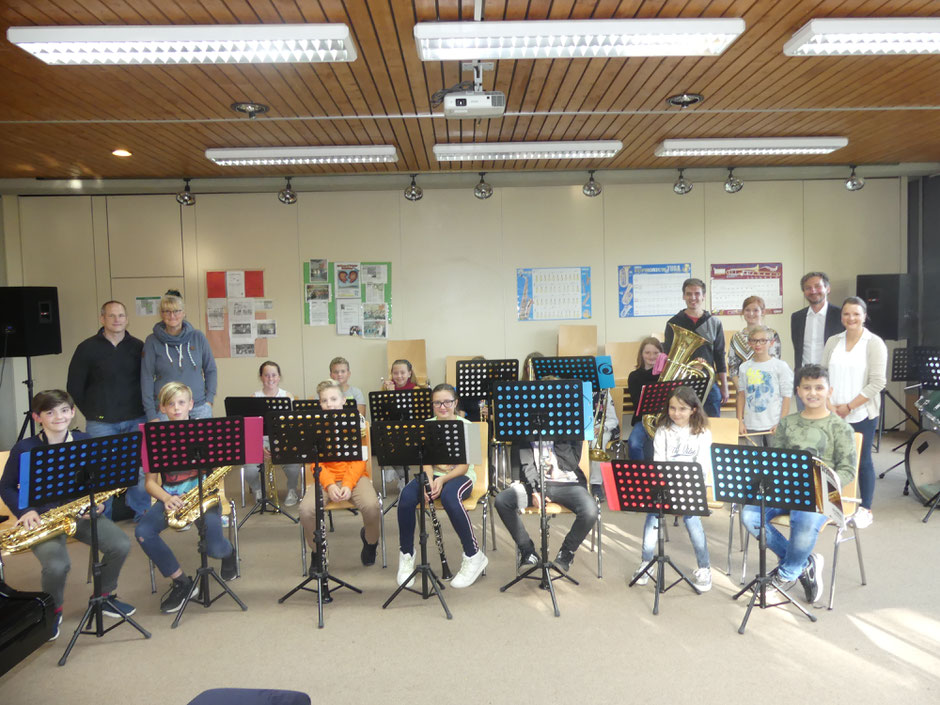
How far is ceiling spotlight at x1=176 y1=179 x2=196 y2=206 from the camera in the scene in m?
7.55

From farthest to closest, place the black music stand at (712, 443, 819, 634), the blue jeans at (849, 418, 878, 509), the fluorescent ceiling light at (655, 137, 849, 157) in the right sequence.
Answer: the fluorescent ceiling light at (655, 137, 849, 157) < the blue jeans at (849, 418, 878, 509) < the black music stand at (712, 443, 819, 634)

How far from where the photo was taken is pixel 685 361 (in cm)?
523

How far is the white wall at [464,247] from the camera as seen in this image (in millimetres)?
8062

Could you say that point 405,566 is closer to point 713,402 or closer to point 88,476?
point 88,476

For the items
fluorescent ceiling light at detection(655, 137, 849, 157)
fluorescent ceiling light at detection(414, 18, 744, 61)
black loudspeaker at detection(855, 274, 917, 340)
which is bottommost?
black loudspeaker at detection(855, 274, 917, 340)

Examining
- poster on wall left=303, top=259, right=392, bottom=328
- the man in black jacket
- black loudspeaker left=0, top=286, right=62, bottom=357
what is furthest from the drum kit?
black loudspeaker left=0, top=286, right=62, bottom=357

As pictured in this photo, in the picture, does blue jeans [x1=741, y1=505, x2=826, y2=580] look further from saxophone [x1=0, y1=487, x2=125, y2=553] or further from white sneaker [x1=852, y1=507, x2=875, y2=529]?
saxophone [x1=0, y1=487, x2=125, y2=553]

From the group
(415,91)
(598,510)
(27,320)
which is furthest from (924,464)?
(27,320)

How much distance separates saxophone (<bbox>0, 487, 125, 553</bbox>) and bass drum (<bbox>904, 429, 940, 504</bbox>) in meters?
A: 5.72

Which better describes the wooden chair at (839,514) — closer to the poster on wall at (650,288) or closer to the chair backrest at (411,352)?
the poster on wall at (650,288)

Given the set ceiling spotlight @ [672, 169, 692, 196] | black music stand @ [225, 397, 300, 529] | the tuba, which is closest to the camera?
the tuba

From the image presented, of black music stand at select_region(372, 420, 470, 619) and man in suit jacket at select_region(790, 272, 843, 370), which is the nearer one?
black music stand at select_region(372, 420, 470, 619)

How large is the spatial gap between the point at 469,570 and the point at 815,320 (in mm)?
3562

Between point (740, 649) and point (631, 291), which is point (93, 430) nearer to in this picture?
point (740, 649)
